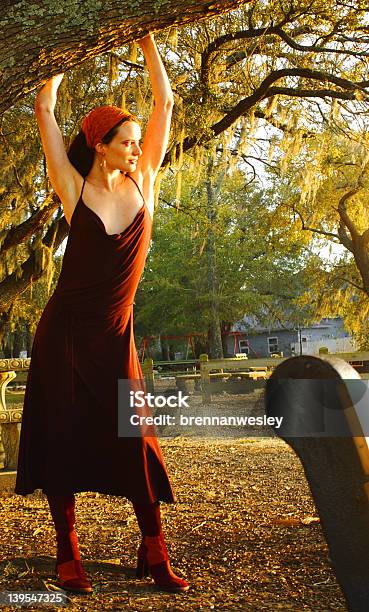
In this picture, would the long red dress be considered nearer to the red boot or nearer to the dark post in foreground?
the red boot

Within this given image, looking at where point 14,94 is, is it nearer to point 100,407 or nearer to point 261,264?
point 100,407

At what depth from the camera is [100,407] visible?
8.93 feet

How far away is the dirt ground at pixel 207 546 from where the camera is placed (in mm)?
2844

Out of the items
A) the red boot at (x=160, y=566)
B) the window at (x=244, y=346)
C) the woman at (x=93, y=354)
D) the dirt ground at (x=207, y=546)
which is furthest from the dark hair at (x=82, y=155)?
the window at (x=244, y=346)

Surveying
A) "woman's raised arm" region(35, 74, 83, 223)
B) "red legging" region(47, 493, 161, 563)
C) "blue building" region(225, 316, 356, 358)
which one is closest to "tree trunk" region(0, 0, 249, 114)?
"woman's raised arm" region(35, 74, 83, 223)

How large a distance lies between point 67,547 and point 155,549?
31cm

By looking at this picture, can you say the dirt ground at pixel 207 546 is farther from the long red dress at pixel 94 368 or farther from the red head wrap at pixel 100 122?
the red head wrap at pixel 100 122

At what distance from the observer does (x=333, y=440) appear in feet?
4.72

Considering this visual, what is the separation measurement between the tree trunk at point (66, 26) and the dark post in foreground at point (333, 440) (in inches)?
63.9

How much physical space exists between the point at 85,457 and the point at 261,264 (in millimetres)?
28654

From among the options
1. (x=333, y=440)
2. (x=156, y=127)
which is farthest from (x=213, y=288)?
(x=333, y=440)

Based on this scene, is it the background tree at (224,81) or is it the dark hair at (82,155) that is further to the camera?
the background tree at (224,81)

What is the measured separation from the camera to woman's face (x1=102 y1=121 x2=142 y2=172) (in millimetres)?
2740

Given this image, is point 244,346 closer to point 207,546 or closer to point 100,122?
point 207,546
